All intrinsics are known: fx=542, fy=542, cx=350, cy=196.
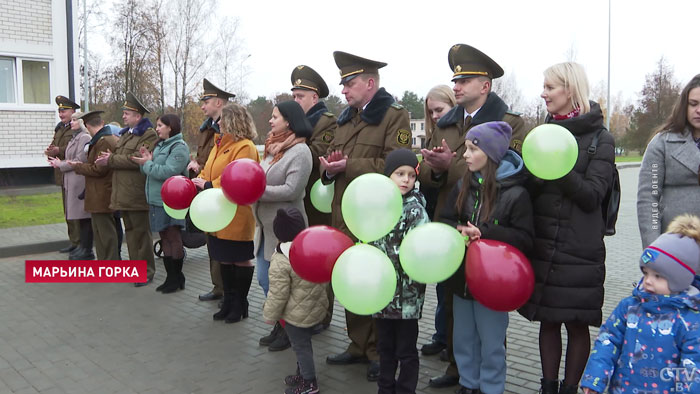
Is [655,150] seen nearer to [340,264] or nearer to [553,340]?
[553,340]

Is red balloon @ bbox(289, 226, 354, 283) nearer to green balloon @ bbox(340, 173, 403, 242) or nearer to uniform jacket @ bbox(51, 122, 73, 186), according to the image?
green balloon @ bbox(340, 173, 403, 242)

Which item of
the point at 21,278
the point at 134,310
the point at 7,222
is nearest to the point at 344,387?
the point at 134,310

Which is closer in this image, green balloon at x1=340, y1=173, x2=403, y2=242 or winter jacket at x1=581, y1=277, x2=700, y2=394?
winter jacket at x1=581, y1=277, x2=700, y2=394

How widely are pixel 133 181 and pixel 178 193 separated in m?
1.93

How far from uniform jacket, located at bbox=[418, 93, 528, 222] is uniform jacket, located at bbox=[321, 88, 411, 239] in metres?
0.29

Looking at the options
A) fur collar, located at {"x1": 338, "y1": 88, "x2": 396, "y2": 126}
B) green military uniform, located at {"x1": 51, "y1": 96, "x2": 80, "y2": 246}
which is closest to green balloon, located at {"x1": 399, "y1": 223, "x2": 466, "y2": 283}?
fur collar, located at {"x1": 338, "y1": 88, "x2": 396, "y2": 126}

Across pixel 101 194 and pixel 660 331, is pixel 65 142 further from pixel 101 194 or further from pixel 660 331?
pixel 660 331

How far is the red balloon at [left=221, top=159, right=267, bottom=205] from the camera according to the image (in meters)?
4.26

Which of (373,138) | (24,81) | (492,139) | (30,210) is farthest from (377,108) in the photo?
(24,81)

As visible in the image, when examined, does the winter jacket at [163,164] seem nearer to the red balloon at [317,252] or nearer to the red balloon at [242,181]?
the red balloon at [242,181]

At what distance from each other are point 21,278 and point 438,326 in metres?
5.93

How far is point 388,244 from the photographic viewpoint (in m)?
3.39

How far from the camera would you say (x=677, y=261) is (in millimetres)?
2586

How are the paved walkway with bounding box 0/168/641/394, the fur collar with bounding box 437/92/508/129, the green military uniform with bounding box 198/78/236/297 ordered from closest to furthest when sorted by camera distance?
the fur collar with bounding box 437/92/508/129, the paved walkway with bounding box 0/168/641/394, the green military uniform with bounding box 198/78/236/297
